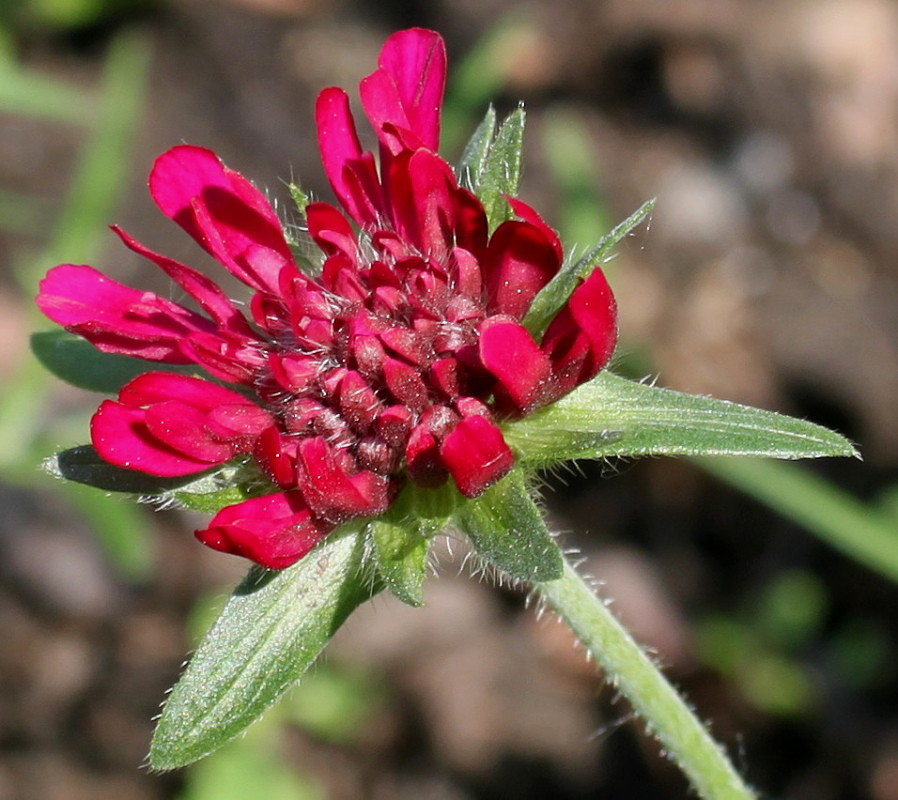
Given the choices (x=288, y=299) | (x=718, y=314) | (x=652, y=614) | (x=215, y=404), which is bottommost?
(x=652, y=614)

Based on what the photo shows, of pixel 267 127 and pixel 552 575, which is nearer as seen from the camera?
pixel 552 575

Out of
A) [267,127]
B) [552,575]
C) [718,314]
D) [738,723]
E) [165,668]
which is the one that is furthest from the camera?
[267,127]

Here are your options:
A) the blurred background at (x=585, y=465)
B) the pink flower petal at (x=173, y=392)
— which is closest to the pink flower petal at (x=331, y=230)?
the pink flower petal at (x=173, y=392)

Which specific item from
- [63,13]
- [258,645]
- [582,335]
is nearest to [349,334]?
[582,335]

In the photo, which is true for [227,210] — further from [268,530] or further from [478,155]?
[268,530]

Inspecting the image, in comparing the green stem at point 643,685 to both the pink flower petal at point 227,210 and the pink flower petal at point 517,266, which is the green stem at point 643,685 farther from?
the pink flower petal at point 227,210

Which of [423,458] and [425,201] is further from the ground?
[425,201]

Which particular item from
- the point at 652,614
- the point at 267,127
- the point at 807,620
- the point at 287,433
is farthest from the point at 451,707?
the point at 267,127

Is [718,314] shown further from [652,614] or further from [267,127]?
[267,127]
